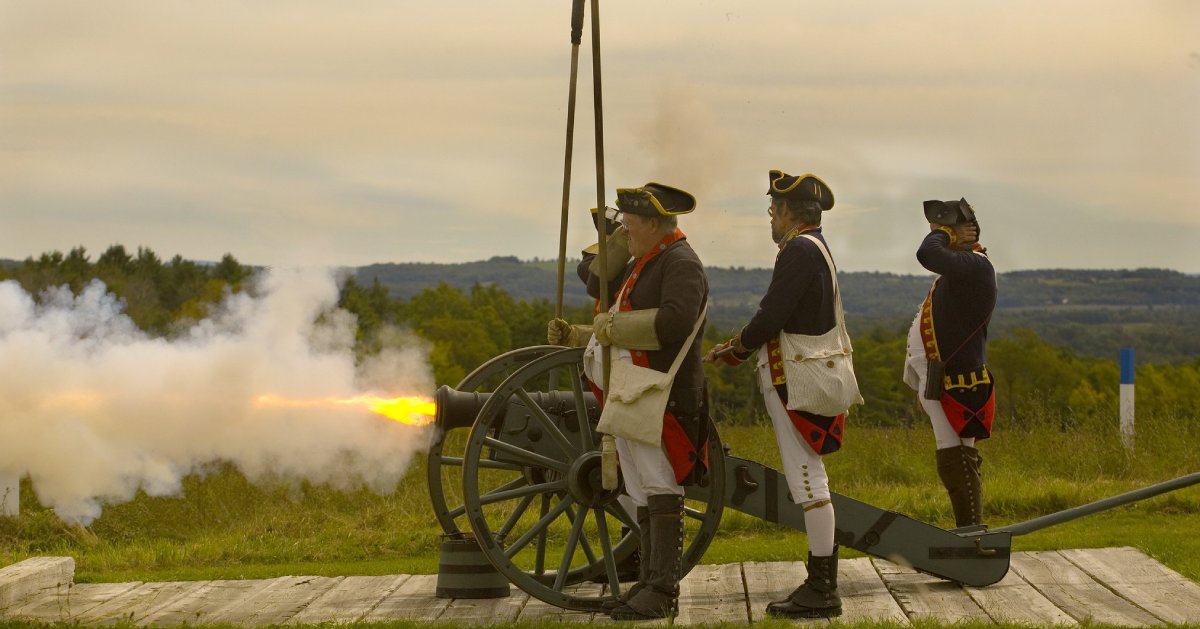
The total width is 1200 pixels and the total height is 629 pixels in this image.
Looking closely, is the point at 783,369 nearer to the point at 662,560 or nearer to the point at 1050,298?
the point at 662,560

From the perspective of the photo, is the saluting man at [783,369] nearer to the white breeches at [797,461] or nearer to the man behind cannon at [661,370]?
the white breeches at [797,461]

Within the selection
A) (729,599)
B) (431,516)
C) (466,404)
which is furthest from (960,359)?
(431,516)

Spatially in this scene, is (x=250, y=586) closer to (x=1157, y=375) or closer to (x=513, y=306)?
(x=513, y=306)

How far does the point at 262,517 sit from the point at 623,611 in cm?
501

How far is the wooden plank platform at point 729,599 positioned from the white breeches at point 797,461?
1.95 ft

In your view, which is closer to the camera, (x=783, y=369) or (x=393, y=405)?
(x=783, y=369)

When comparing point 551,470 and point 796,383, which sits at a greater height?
point 796,383

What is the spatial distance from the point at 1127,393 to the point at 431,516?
23.4 ft

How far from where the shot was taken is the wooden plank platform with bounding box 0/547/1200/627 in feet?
23.3

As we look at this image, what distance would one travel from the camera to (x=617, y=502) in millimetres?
7566

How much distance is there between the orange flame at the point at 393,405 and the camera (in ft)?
28.6

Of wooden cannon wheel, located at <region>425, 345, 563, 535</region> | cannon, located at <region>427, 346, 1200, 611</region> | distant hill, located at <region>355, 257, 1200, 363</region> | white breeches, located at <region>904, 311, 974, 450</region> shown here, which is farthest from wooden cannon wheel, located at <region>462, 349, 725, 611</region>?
distant hill, located at <region>355, 257, 1200, 363</region>

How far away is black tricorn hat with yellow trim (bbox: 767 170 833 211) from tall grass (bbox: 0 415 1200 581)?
8.27 feet

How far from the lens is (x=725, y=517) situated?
1031 centimetres
